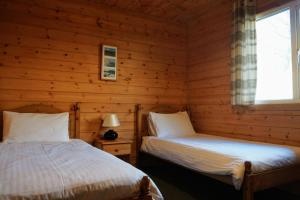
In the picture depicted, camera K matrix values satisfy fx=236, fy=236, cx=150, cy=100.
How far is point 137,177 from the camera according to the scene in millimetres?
1490

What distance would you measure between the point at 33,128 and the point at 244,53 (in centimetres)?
272

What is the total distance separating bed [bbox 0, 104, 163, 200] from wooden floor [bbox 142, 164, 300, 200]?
1115 millimetres

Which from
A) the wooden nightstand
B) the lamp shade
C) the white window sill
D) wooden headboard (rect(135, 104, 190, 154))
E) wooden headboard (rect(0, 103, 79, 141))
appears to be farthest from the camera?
wooden headboard (rect(135, 104, 190, 154))

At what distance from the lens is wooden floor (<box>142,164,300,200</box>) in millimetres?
2492

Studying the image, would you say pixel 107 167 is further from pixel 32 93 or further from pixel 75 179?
pixel 32 93

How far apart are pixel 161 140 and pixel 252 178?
141cm

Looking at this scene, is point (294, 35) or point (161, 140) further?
point (161, 140)

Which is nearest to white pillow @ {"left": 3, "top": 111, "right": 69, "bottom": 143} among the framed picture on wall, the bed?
the bed

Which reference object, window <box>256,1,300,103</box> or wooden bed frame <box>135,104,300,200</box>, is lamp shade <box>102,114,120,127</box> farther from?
window <box>256,1,300,103</box>

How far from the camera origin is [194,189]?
9.02 feet

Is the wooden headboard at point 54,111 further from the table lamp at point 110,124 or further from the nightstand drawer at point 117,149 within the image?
the nightstand drawer at point 117,149

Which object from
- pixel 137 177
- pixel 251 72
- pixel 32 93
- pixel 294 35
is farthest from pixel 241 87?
pixel 32 93

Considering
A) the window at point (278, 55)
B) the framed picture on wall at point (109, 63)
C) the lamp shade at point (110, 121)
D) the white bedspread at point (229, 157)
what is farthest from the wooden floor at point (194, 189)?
the framed picture on wall at point (109, 63)

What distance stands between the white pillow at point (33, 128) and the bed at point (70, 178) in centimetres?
67
